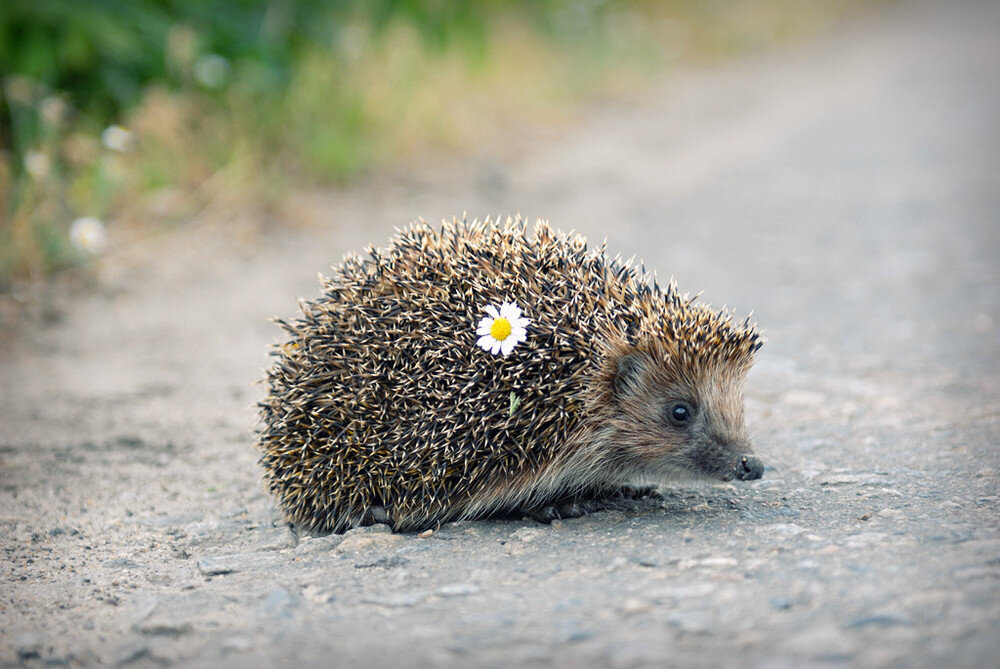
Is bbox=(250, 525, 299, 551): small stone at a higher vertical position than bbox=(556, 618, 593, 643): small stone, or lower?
higher

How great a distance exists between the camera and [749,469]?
376 centimetres

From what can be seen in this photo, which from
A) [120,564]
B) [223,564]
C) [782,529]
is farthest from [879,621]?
[120,564]

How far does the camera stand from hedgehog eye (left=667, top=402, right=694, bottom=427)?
3.95 meters

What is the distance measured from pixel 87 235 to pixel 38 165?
2.29ft

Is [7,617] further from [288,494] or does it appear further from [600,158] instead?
[600,158]

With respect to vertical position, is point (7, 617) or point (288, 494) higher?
point (288, 494)

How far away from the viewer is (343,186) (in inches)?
380

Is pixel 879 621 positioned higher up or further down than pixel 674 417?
further down

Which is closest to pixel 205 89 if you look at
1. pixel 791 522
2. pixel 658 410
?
pixel 658 410

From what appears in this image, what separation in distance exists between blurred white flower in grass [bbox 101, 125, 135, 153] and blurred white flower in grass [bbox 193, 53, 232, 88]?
2.80 ft

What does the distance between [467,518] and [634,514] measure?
0.74 m

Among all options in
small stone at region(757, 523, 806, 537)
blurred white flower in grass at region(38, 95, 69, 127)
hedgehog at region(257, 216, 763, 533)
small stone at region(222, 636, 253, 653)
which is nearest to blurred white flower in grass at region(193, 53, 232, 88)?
blurred white flower in grass at region(38, 95, 69, 127)

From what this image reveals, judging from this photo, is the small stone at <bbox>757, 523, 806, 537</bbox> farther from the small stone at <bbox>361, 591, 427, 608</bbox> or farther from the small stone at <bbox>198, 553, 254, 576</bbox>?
the small stone at <bbox>198, 553, 254, 576</bbox>

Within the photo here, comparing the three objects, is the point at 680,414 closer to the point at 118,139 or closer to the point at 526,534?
the point at 526,534
